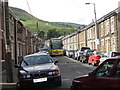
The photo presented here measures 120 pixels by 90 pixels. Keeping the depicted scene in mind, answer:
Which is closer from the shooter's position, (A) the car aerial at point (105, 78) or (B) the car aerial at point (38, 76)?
(A) the car aerial at point (105, 78)

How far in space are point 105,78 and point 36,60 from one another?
608 centimetres

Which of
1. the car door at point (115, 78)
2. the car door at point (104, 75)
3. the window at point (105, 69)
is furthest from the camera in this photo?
the window at point (105, 69)

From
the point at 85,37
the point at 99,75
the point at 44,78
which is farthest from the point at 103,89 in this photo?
the point at 85,37

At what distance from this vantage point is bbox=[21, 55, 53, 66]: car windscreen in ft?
33.4

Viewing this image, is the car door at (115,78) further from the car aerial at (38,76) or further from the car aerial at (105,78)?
Result: the car aerial at (38,76)

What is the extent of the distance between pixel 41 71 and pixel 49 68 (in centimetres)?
39

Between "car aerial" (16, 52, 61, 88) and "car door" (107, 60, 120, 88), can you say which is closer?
"car door" (107, 60, 120, 88)

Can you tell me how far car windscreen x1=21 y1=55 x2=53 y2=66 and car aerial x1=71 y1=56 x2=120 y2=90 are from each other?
16.1 feet

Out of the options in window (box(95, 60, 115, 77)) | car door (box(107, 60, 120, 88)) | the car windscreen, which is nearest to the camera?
car door (box(107, 60, 120, 88))

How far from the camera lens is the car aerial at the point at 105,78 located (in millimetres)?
4438

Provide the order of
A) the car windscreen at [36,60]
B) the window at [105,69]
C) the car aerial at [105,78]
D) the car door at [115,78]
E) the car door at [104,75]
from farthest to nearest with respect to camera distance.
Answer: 1. the car windscreen at [36,60]
2. the window at [105,69]
3. the car door at [104,75]
4. the car aerial at [105,78]
5. the car door at [115,78]

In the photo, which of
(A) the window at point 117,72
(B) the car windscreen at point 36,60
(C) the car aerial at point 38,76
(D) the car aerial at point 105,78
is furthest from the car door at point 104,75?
(B) the car windscreen at point 36,60

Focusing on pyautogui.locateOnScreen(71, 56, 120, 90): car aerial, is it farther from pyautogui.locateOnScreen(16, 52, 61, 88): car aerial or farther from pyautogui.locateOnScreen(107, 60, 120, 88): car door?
pyautogui.locateOnScreen(16, 52, 61, 88): car aerial

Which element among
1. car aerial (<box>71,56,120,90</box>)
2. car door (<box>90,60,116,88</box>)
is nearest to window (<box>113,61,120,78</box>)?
car aerial (<box>71,56,120,90</box>)
